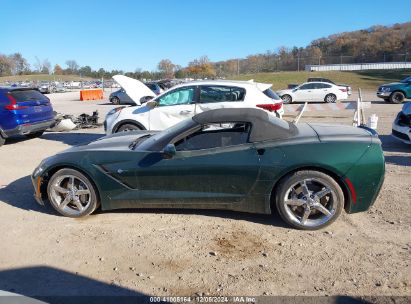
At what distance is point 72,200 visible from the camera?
489cm

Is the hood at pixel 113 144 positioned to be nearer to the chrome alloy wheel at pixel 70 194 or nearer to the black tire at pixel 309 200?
the chrome alloy wheel at pixel 70 194

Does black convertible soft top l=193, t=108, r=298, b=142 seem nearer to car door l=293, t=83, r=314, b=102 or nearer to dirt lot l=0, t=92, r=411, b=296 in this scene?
dirt lot l=0, t=92, r=411, b=296

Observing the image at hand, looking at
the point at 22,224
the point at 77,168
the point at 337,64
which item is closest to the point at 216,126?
the point at 77,168

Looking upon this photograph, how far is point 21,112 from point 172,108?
4455 millimetres

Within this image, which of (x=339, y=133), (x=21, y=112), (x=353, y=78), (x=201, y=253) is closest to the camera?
(x=201, y=253)

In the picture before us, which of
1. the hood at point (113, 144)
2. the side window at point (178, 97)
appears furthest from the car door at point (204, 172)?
the side window at point (178, 97)

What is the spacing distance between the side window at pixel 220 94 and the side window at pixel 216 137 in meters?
3.70

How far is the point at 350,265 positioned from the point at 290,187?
1050 mm

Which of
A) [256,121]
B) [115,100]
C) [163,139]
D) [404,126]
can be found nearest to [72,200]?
[163,139]

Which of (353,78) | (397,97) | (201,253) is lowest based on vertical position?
(201,253)

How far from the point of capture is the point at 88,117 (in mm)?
13547

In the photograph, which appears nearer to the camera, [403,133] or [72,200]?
[72,200]

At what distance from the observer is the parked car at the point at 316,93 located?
941 inches

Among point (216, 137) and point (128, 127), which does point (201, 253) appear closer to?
point (216, 137)
